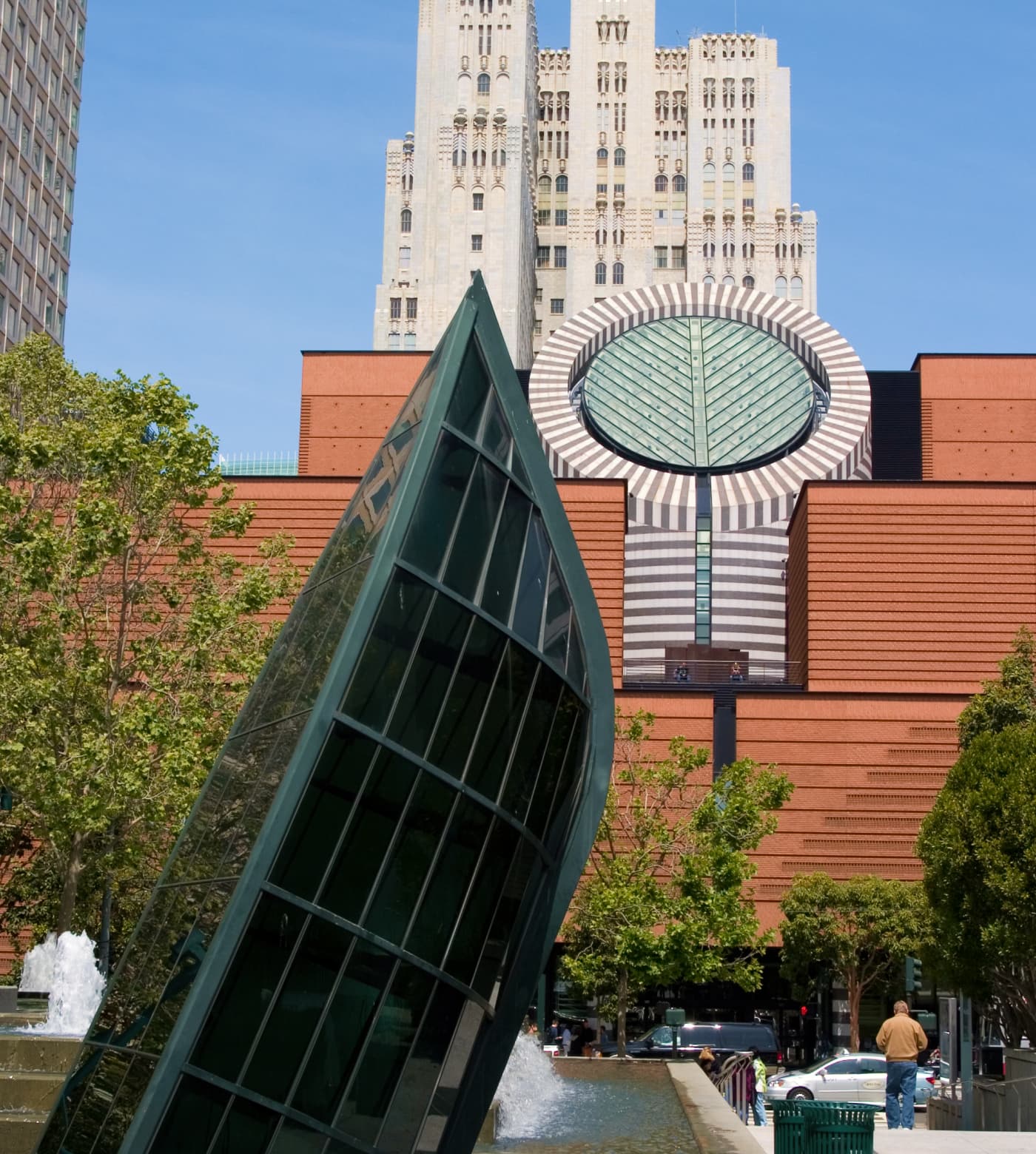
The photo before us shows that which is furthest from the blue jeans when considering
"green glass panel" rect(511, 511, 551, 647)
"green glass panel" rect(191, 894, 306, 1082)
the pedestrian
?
"green glass panel" rect(191, 894, 306, 1082)

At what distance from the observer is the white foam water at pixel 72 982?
Result: 80.6 feet

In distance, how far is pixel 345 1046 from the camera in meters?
10.7

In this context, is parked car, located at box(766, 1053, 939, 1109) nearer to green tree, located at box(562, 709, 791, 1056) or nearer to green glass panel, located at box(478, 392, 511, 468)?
green tree, located at box(562, 709, 791, 1056)

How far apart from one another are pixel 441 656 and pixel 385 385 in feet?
245

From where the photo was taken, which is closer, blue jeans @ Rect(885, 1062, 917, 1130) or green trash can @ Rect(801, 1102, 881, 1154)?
green trash can @ Rect(801, 1102, 881, 1154)

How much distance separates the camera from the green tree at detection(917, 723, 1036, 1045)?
3198cm

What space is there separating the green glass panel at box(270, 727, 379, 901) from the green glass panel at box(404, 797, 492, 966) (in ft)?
3.00

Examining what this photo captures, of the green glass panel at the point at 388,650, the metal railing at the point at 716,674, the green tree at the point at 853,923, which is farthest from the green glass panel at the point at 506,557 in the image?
the metal railing at the point at 716,674

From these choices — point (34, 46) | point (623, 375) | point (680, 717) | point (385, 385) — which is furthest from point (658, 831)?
point (34, 46)

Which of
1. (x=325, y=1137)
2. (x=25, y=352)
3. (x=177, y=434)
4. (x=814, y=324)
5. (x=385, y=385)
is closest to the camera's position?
(x=325, y=1137)

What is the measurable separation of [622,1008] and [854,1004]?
17.6m

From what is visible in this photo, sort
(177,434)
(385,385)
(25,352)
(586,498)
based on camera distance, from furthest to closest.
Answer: (385,385), (586,498), (25,352), (177,434)

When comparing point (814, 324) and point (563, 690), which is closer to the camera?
point (563, 690)

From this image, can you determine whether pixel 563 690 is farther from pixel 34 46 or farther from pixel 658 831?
pixel 34 46
